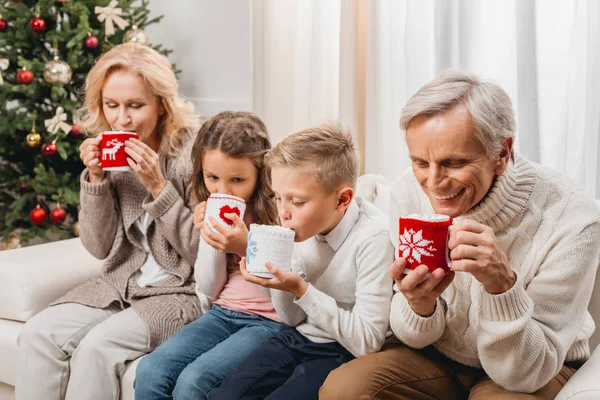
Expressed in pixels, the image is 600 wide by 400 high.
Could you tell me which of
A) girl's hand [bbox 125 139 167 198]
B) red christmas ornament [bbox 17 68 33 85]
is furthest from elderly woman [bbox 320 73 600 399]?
red christmas ornament [bbox 17 68 33 85]

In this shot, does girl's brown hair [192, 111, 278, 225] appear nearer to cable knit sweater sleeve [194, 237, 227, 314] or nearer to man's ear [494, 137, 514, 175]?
cable knit sweater sleeve [194, 237, 227, 314]

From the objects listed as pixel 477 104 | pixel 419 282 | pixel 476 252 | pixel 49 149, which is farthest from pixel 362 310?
pixel 49 149

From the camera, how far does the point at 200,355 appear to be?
182 cm

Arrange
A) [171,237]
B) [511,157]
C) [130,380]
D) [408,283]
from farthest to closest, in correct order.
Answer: [171,237]
[130,380]
[511,157]
[408,283]

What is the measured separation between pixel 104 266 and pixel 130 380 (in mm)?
458

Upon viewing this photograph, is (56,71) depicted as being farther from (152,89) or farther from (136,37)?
(152,89)

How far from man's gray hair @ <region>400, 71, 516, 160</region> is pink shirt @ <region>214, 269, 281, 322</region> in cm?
80

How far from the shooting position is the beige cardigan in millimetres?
2062

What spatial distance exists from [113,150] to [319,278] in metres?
0.71

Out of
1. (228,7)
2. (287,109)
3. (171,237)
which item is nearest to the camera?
(171,237)

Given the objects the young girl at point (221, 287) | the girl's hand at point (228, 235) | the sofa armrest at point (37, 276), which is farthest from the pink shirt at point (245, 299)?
the sofa armrest at point (37, 276)

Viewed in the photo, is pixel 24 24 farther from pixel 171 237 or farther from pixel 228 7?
pixel 171 237

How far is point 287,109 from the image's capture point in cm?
306

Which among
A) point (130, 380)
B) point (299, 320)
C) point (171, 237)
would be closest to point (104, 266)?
point (171, 237)
